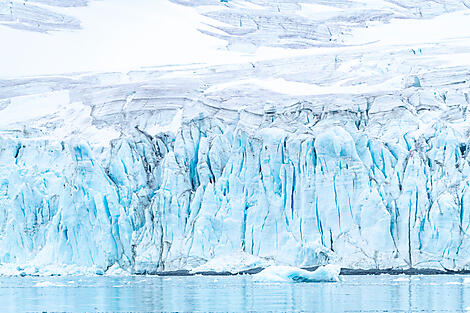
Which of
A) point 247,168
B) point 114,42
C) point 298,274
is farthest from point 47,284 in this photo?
point 114,42

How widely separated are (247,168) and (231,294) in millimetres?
6286

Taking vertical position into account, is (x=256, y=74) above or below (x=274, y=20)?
below

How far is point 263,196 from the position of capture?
79.4 feet

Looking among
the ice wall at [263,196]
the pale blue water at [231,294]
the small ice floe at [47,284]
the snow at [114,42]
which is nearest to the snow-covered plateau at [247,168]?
the ice wall at [263,196]

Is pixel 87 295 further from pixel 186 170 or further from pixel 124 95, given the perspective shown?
pixel 124 95

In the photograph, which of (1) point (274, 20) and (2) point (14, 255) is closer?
(2) point (14, 255)

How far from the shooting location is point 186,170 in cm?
2556

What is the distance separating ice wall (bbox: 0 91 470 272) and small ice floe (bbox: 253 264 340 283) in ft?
4.37

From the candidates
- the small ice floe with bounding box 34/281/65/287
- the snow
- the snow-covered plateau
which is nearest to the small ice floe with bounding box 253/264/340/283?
the snow-covered plateau

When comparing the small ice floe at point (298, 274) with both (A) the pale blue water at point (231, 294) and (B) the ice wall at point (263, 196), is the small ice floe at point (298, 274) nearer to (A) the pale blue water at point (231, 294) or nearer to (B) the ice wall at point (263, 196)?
(A) the pale blue water at point (231, 294)

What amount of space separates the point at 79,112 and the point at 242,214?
8.15 m

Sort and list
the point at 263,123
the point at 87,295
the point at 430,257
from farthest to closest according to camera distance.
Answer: the point at 263,123 → the point at 430,257 → the point at 87,295

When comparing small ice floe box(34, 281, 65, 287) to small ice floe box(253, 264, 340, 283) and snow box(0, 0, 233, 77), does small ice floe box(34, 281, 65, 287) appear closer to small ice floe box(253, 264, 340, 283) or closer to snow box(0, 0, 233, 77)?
small ice floe box(253, 264, 340, 283)

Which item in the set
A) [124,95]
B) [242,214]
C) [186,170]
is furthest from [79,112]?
[242,214]
